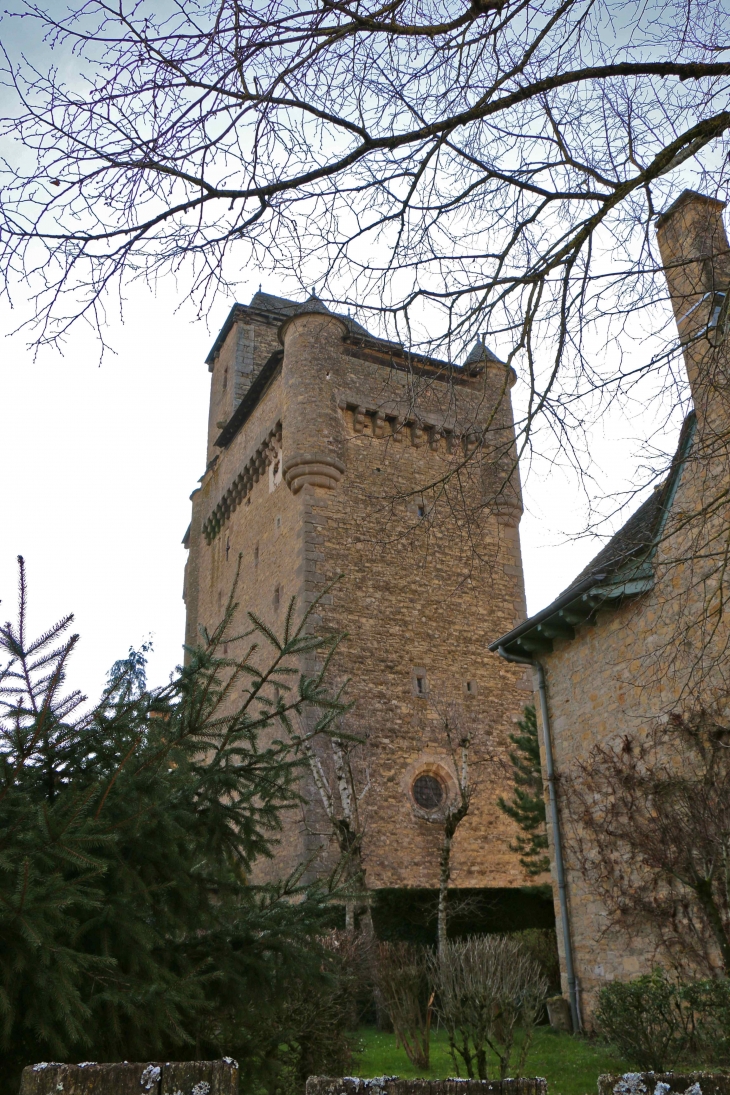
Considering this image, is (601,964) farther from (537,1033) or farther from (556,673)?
(556,673)

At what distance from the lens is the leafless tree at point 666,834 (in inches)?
302

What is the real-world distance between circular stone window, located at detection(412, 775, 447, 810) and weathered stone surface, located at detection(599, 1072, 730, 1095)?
54.5 feet

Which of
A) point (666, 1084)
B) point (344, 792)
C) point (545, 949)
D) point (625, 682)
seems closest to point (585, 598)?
point (625, 682)

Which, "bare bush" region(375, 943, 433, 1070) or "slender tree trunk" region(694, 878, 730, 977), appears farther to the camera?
"bare bush" region(375, 943, 433, 1070)

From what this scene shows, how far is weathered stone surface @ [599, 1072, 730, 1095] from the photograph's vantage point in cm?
140

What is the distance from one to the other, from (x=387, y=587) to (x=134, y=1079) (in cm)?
1759

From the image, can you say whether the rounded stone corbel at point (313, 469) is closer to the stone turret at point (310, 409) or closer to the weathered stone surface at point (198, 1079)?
the stone turret at point (310, 409)

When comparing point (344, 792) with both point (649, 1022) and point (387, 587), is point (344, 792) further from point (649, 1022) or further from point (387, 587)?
point (649, 1022)

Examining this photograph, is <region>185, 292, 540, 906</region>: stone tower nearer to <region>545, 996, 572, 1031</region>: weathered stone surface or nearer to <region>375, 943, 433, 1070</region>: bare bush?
<region>375, 943, 433, 1070</region>: bare bush

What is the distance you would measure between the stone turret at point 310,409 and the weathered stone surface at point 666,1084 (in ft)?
58.0

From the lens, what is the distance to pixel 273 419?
20625 mm

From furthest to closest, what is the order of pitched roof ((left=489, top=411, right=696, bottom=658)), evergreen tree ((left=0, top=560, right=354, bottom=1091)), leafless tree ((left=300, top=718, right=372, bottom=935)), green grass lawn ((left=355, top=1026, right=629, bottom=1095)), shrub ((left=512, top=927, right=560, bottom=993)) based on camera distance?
1. leafless tree ((left=300, top=718, right=372, bottom=935))
2. shrub ((left=512, top=927, right=560, bottom=993))
3. pitched roof ((left=489, top=411, right=696, bottom=658))
4. green grass lawn ((left=355, top=1026, right=629, bottom=1095))
5. evergreen tree ((left=0, top=560, right=354, bottom=1091))

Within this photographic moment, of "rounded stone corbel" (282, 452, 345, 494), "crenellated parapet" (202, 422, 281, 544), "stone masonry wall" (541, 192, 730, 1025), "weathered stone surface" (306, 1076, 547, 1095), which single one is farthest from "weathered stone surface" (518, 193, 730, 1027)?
"crenellated parapet" (202, 422, 281, 544)

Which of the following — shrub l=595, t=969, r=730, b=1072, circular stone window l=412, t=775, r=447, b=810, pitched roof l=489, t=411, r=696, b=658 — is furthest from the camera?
circular stone window l=412, t=775, r=447, b=810
